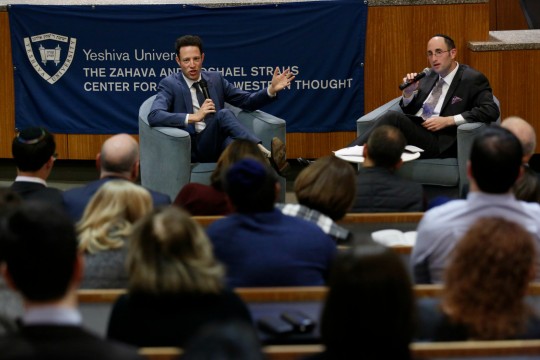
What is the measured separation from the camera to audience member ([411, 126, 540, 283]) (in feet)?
11.0

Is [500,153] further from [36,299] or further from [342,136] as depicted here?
[342,136]

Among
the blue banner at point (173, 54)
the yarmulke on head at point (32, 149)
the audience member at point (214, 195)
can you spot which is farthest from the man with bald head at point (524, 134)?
the blue banner at point (173, 54)

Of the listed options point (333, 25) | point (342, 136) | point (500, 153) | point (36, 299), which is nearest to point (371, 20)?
point (333, 25)

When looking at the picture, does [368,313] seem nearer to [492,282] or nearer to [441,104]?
[492,282]

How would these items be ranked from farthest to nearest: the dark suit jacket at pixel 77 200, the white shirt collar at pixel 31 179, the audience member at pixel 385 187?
the audience member at pixel 385 187 → the white shirt collar at pixel 31 179 → the dark suit jacket at pixel 77 200

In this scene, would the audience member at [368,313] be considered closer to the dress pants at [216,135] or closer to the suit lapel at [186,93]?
the dress pants at [216,135]

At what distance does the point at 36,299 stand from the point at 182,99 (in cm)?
459

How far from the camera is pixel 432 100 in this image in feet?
21.7

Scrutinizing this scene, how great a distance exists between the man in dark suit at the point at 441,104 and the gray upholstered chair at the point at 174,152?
0.59 meters

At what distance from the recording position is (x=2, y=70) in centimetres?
741

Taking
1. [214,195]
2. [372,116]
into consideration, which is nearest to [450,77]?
[372,116]

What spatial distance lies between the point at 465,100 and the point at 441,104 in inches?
7.1

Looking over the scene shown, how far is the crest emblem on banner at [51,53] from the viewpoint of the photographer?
23.8 feet

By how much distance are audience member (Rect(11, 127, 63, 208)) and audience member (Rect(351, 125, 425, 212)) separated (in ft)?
4.34
